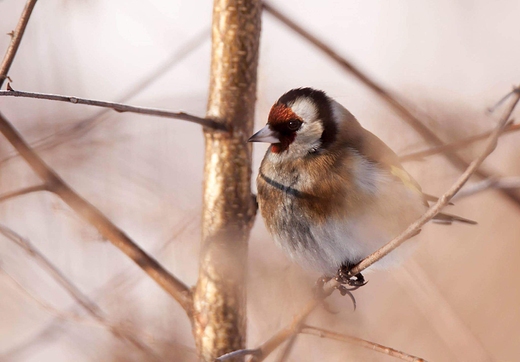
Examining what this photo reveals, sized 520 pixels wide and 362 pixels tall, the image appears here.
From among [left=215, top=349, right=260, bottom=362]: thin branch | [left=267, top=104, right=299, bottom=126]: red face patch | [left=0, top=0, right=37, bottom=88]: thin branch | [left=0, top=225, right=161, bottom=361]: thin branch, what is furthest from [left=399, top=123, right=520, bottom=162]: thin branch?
[left=0, top=0, right=37, bottom=88]: thin branch

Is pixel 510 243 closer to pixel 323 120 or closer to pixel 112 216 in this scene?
pixel 323 120

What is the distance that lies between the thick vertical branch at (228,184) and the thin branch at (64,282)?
1.22ft

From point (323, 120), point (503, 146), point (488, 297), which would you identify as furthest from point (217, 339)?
point (488, 297)

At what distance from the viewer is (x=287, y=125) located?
283 centimetres

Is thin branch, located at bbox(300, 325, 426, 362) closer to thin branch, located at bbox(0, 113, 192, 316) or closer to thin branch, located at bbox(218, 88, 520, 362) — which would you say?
thin branch, located at bbox(218, 88, 520, 362)

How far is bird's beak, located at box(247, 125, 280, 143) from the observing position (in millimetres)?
2517

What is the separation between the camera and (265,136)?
105 inches

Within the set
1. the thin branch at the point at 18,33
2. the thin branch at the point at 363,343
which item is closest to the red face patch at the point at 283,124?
the thin branch at the point at 363,343

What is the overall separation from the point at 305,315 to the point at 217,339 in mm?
404

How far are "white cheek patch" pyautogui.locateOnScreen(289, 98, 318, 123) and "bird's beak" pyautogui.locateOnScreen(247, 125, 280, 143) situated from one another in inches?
6.5

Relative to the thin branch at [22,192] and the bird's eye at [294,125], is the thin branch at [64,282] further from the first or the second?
the bird's eye at [294,125]

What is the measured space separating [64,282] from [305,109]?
1305 millimetres

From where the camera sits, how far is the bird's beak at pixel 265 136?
8.26ft

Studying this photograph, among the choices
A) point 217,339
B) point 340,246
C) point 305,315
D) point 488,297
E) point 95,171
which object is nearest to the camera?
point 305,315
